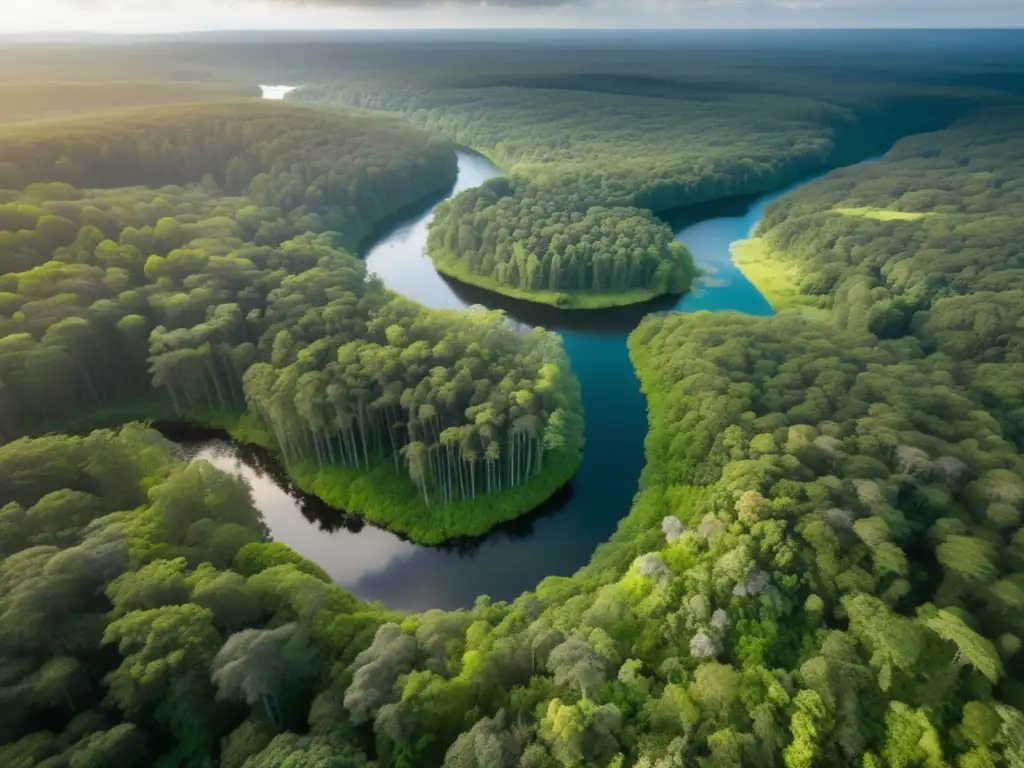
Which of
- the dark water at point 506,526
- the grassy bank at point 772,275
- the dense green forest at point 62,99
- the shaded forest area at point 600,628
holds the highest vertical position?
the dense green forest at point 62,99

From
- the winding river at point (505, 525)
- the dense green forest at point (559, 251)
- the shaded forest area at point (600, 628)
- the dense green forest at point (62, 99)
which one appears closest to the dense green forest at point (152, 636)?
the shaded forest area at point (600, 628)

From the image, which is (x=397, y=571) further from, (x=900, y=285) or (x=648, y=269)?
(x=900, y=285)

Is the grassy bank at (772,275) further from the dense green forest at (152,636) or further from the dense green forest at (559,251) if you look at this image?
the dense green forest at (152,636)

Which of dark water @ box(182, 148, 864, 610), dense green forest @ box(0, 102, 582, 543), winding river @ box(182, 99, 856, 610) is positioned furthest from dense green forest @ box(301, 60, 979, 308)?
dense green forest @ box(0, 102, 582, 543)

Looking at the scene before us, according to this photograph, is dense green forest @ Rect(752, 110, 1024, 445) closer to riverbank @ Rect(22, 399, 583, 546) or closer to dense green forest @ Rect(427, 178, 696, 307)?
dense green forest @ Rect(427, 178, 696, 307)

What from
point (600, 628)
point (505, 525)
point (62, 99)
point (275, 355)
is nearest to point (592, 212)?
point (275, 355)

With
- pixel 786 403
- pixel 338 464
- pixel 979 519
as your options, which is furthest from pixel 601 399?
pixel 979 519

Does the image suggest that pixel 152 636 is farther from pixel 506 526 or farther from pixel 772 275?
pixel 772 275
